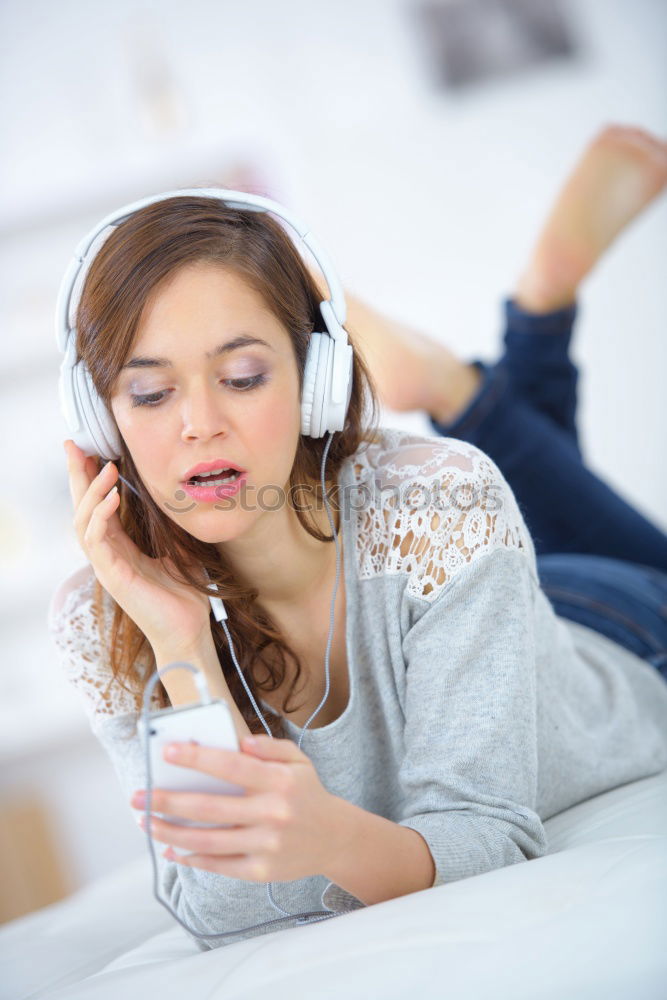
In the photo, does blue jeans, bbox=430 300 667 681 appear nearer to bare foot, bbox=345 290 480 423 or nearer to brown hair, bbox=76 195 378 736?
bare foot, bbox=345 290 480 423

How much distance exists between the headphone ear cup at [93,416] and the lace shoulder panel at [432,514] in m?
0.26

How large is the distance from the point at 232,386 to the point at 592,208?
1.10m

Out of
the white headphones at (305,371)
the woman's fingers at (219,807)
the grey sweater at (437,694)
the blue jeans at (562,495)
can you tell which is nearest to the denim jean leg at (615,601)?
the blue jeans at (562,495)

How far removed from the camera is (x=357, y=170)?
2760 mm

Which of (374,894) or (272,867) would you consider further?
(374,894)

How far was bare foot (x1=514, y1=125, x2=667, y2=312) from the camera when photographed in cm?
166

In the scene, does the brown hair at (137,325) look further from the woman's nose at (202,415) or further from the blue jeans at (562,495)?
the blue jeans at (562,495)

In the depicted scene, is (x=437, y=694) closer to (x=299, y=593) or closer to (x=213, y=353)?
(x=299, y=593)

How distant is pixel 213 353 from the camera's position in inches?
33.5

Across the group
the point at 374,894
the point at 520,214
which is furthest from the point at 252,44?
the point at 374,894

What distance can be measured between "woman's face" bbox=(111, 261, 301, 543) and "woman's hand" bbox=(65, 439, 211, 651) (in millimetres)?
55

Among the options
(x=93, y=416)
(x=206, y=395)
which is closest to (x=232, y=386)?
(x=206, y=395)

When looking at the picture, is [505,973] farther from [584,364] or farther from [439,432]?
[584,364]

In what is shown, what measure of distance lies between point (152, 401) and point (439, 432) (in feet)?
2.62
